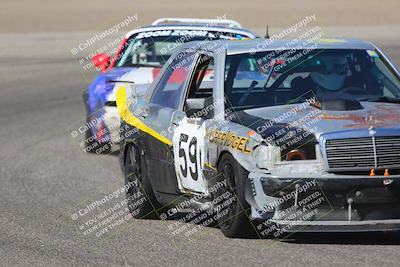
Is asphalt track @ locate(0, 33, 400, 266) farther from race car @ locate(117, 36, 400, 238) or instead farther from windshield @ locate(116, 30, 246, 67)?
windshield @ locate(116, 30, 246, 67)

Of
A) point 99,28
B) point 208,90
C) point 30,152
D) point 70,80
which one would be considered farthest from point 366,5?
point 208,90

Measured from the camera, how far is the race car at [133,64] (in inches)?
496

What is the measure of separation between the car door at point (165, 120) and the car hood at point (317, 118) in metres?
0.89

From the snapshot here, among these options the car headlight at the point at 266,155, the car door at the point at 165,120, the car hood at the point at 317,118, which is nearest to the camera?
the car headlight at the point at 266,155

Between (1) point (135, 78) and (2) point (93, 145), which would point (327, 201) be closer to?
(1) point (135, 78)

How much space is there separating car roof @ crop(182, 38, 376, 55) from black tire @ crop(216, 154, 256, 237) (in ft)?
3.78

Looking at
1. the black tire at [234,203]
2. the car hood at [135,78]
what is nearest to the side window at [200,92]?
the black tire at [234,203]

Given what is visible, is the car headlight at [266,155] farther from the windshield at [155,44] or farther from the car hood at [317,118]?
the windshield at [155,44]

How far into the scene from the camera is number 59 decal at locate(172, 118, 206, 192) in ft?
24.7

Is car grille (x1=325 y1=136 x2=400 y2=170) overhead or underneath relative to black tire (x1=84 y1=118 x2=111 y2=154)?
overhead

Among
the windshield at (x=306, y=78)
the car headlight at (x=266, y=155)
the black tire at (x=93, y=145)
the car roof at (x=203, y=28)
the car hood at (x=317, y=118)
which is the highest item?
the windshield at (x=306, y=78)

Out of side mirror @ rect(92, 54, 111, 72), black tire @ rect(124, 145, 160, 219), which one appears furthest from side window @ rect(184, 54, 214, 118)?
side mirror @ rect(92, 54, 111, 72)

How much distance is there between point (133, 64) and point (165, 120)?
558 centimetres

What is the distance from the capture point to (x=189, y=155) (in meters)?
7.68
